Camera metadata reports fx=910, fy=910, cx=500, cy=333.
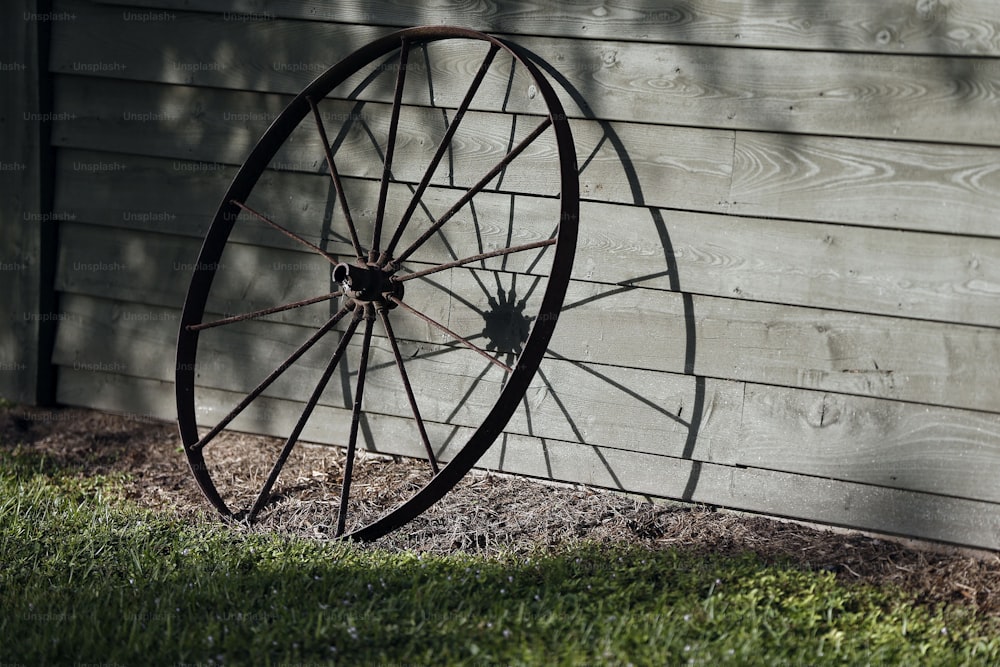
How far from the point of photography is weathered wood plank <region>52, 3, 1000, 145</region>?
2879 millimetres

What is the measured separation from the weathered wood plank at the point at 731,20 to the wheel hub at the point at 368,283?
3.26 ft

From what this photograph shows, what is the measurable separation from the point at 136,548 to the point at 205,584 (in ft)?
1.36

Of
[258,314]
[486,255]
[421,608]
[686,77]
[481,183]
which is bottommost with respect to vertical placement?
[421,608]

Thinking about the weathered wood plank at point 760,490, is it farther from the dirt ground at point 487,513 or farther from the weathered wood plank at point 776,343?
the weathered wood plank at point 776,343

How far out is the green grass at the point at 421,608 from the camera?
2271 millimetres

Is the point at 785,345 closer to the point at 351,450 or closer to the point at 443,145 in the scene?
the point at 443,145

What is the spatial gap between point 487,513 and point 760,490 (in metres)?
0.97

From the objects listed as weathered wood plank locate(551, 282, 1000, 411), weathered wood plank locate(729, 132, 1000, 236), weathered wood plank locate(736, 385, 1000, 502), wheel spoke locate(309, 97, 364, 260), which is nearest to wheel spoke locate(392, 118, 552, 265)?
Result: wheel spoke locate(309, 97, 364, 260)

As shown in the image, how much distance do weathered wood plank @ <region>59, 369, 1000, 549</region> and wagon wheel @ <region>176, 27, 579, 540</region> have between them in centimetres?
26

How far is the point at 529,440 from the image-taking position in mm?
3477

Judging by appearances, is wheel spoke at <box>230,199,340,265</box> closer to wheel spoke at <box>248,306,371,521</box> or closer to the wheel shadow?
wheel spoke at <box>248,306,371,521</box>

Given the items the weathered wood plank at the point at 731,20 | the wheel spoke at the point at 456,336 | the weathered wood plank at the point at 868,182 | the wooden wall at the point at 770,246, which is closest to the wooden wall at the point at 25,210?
the wooden wall at the point at 770,246

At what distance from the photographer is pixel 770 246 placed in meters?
3.10

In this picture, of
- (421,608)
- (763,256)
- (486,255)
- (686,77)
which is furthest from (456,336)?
(686,77)
